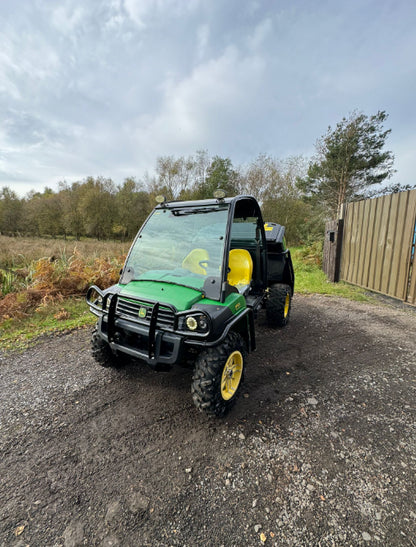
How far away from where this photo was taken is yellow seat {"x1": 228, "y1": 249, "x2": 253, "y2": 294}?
3592 mm

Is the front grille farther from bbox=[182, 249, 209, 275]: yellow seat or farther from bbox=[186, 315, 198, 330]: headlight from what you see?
bbox=[182, 249, 209, 275]: yellow seat

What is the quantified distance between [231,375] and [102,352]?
142cm

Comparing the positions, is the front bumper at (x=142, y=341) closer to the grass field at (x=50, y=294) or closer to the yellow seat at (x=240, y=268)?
the yellow seat at (x=240, y=268)

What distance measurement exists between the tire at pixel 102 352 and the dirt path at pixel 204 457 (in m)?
0.22

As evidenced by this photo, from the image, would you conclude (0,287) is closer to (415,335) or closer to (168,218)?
(168,218)

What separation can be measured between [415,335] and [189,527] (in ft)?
15.1

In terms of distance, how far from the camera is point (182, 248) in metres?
2.88

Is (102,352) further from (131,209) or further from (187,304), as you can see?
(131,209)

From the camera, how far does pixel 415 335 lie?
4.37 m

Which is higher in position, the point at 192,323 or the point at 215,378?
the point at 192,323

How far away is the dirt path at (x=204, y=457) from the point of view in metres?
1.55

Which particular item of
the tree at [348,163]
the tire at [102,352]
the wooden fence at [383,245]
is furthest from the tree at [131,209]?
the tire at [102,352]

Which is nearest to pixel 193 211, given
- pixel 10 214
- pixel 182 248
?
pixel 182 248

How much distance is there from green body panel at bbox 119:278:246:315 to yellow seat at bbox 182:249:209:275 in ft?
0.48
